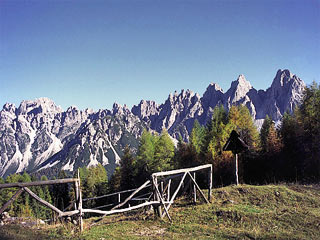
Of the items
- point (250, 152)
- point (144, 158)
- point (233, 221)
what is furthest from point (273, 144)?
point (233, 221)

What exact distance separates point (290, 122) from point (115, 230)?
110 feet

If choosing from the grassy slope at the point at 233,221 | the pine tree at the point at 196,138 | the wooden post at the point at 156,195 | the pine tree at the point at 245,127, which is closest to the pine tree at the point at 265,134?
the pine tree at the point at 245,127

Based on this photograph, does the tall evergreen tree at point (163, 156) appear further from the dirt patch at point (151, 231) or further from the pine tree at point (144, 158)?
the dirt patch at point (151, 231)

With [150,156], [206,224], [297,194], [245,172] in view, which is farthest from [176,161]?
[206,224]

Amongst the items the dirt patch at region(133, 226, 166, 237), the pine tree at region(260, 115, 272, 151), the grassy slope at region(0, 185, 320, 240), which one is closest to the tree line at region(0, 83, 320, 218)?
the pine tree at region(260, 115, 272, 151)

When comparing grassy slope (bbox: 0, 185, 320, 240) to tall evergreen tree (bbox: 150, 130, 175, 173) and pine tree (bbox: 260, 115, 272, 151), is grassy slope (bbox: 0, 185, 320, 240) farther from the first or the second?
tall evergreen tree (bbox: 150, 130, 175, 173)

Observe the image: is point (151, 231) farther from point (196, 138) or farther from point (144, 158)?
point (196, 138)

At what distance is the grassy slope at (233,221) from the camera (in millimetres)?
9680

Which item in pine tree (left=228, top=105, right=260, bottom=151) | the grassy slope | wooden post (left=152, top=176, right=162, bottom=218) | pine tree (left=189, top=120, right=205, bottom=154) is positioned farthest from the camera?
pine tree (left=189, top=120, right=205, bottom=154)

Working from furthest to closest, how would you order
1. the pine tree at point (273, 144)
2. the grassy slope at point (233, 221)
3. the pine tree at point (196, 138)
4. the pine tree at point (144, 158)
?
1. the pine tree at point (144, 158)
2. the pine tree at point (196, 138)
3. the pine tree at point (273, 144)
4. the grassy slope at point (233, 221)

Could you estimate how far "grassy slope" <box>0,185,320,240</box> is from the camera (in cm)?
968

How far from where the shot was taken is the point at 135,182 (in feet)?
164

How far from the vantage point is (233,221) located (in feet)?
37.4

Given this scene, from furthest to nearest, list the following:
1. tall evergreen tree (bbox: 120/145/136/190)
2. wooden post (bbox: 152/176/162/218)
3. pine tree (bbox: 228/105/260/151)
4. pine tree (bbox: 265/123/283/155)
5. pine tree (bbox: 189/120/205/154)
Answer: tall evergreen tree (bbox: 120/145/136/190) → pine tree (bbox: 189/120/205/154) → pine tree (bbox: 228/105/260/151) → pine tree (bbox: 265/123/283/155) → wooden post (bbox: 152/176/162/218)
